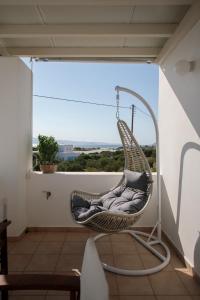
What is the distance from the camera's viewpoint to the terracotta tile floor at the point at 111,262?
246cm

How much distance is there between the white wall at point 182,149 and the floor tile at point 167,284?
8.7 inches

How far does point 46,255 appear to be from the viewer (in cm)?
324

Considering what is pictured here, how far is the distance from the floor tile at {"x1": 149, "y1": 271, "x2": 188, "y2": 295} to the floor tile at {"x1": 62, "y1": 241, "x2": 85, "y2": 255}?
94 centimetres

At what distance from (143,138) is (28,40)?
211cm

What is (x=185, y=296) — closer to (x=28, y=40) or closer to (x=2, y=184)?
(x=2, y=184)

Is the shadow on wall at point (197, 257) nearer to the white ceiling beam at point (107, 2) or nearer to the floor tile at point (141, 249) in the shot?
the floor tile at point (141, 249)

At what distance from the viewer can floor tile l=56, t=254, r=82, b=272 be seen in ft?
9.59

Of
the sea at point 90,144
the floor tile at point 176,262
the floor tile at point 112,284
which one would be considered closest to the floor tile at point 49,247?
the floor tile at point 112,284

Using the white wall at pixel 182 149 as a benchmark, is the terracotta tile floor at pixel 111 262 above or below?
below

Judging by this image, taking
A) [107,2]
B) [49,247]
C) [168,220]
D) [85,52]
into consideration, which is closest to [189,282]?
[168,220]

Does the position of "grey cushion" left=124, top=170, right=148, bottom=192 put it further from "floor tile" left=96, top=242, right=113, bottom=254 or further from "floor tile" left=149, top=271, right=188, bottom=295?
"floor tile" left=149, top=271, right=188, bottom=295

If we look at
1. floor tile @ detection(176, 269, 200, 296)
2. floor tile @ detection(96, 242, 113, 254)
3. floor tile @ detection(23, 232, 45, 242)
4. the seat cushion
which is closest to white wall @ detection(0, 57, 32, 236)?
floor tile @ detection(23, 232, 45, 242)

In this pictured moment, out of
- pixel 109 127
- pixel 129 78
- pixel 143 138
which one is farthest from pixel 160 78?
pixel 109 127

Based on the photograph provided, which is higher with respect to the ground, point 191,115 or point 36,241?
point 191,115
